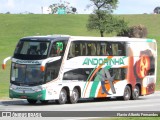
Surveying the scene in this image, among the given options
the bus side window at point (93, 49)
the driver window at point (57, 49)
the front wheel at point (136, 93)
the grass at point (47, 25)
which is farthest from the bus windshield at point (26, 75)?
the grass at point (47, 25)

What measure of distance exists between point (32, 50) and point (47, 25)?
74.5 m

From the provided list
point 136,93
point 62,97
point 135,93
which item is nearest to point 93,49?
point 62,97

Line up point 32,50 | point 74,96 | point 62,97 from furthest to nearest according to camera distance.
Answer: point 74,96
point 62,97
point 32,50

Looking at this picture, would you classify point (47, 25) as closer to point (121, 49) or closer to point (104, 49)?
point (121, 49)

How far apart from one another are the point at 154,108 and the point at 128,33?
52.6 m

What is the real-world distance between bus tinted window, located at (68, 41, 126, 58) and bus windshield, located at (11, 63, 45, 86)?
81.3 inches

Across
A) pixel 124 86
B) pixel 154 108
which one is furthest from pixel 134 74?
pixel 154 108

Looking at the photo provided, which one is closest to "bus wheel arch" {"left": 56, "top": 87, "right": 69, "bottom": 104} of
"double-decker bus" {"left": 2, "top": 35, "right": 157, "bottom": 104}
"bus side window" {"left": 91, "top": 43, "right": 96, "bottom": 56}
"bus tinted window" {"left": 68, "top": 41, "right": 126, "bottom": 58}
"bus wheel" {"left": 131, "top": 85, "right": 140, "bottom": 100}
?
"double-decker bus" {"left": 2, "top": 35, "right": 157, "bottom": 104}

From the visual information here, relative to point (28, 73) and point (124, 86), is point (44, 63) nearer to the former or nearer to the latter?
point (28, 73)

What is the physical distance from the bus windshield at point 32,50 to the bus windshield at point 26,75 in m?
0.47

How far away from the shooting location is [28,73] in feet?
98.8

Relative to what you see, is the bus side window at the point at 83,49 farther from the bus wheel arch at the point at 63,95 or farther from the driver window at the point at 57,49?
the bus wheel arch at the point at 63,95

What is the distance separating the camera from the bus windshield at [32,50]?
30.0 meters

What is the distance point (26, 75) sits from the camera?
3011cm
